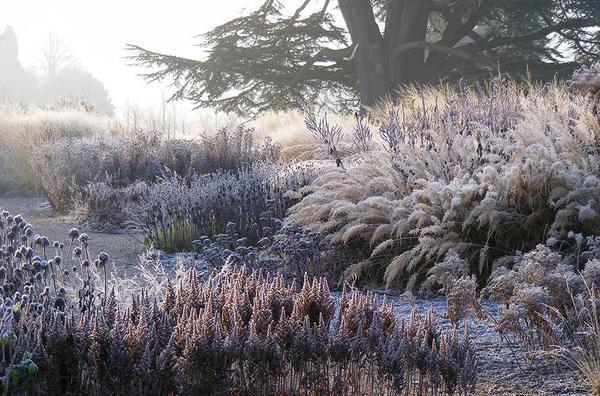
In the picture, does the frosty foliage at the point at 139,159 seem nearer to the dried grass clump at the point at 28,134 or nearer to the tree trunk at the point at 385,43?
the dried grass clump at the point at 28,134

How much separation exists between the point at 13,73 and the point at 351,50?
3666 centimetres

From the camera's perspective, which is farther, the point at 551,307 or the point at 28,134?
the point at 28,134

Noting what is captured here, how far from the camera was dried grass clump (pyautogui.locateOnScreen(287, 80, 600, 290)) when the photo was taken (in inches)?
212

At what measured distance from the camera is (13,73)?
50.8 meters

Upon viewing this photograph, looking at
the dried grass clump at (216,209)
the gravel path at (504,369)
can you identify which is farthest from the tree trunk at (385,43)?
the gravel path at (504,369)

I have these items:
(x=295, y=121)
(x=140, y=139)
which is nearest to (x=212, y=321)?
→ (x=140, y=139)

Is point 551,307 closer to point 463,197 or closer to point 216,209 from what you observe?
point 463,197

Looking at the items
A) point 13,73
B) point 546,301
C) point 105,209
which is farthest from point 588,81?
point 13,73

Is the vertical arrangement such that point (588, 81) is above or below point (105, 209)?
above

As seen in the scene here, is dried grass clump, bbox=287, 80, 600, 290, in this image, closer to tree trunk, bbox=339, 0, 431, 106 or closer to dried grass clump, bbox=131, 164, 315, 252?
dried grass clump, bbox=131, 164, 315, 252

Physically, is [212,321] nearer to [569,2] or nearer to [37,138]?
[37,138]

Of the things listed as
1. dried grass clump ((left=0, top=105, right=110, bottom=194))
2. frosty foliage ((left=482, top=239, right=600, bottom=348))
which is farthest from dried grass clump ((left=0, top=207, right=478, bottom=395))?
dried grass clump ((left=0, top=105, right=110, bottom=194))

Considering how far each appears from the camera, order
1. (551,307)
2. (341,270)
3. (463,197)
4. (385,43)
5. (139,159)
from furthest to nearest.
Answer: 1. (385,43)
2. (139,159)
3. (341,270)
4. (463,197)
5. (551,307)

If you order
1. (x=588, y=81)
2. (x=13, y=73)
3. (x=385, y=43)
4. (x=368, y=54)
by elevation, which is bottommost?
(x=588, y=81)
